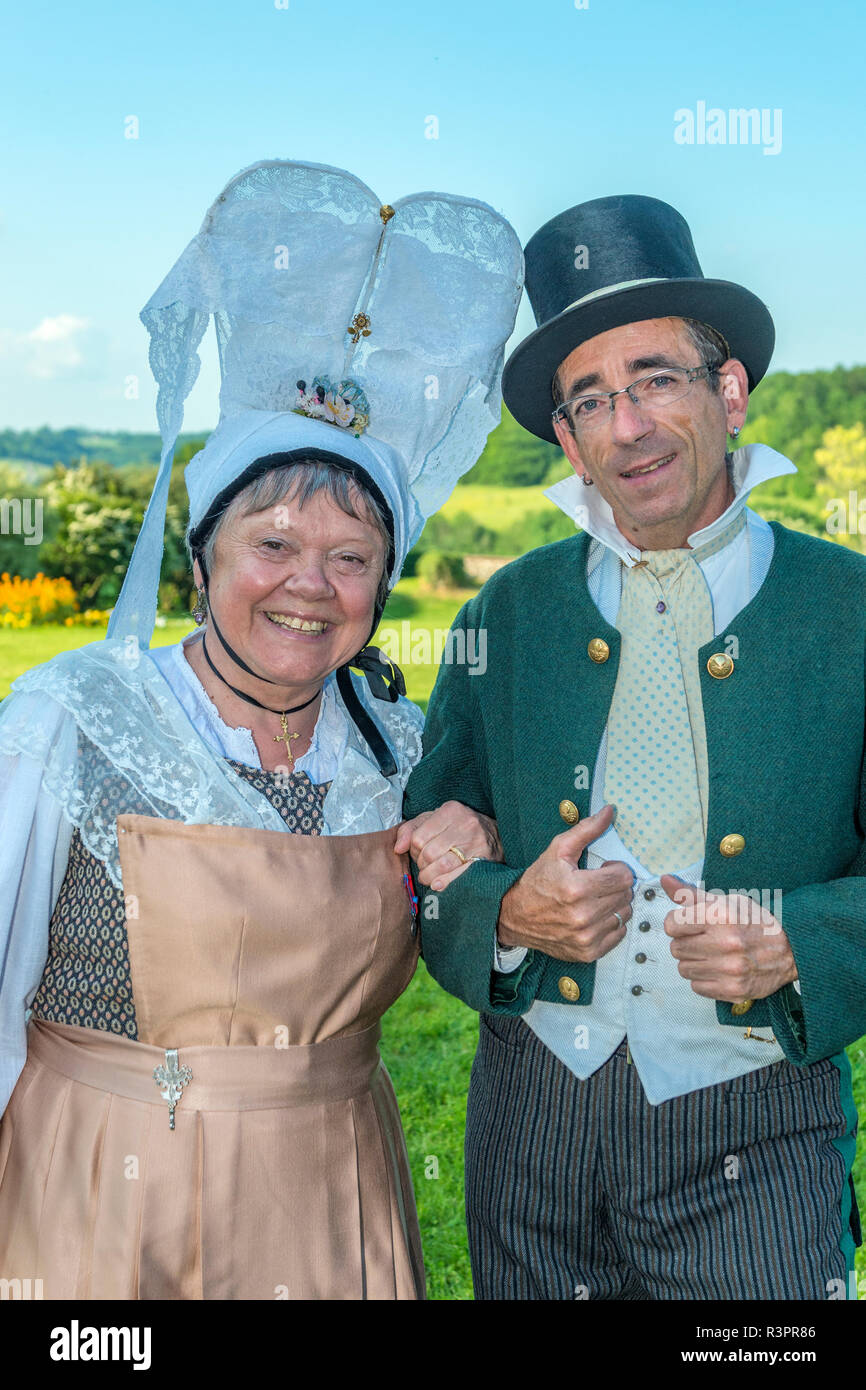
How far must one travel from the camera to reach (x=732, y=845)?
6.64 ft

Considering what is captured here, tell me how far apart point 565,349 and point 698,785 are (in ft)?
2.91

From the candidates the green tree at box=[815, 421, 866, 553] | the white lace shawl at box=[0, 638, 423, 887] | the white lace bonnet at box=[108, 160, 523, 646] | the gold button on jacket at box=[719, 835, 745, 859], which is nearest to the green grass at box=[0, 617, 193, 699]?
the green tree at box=[815, 421, 866, 553]

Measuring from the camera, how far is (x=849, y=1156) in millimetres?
2125

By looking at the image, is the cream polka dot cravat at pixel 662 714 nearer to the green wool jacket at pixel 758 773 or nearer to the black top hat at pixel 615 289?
the green wool jacket at pixel 758 773

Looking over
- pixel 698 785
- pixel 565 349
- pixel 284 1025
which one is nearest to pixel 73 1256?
pixel 284 1025

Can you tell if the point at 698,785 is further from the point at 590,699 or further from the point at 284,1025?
the point at 284,1025

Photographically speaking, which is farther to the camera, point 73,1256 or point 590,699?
point 590,699

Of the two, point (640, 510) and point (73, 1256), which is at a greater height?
point (640, 510)

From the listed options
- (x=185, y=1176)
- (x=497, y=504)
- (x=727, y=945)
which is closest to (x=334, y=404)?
(x=727, y=945)

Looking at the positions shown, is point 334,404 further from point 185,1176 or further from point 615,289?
point 185,1176

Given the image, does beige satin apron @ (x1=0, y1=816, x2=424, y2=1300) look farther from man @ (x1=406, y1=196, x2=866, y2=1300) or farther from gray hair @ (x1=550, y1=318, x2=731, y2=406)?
gray hair @ (x1=550, y1=318, x2=731, y2=406)

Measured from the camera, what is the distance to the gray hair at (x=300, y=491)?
2.20 metres

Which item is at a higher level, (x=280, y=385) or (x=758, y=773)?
(x=280, y=385)

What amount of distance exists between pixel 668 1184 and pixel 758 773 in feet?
2.46
